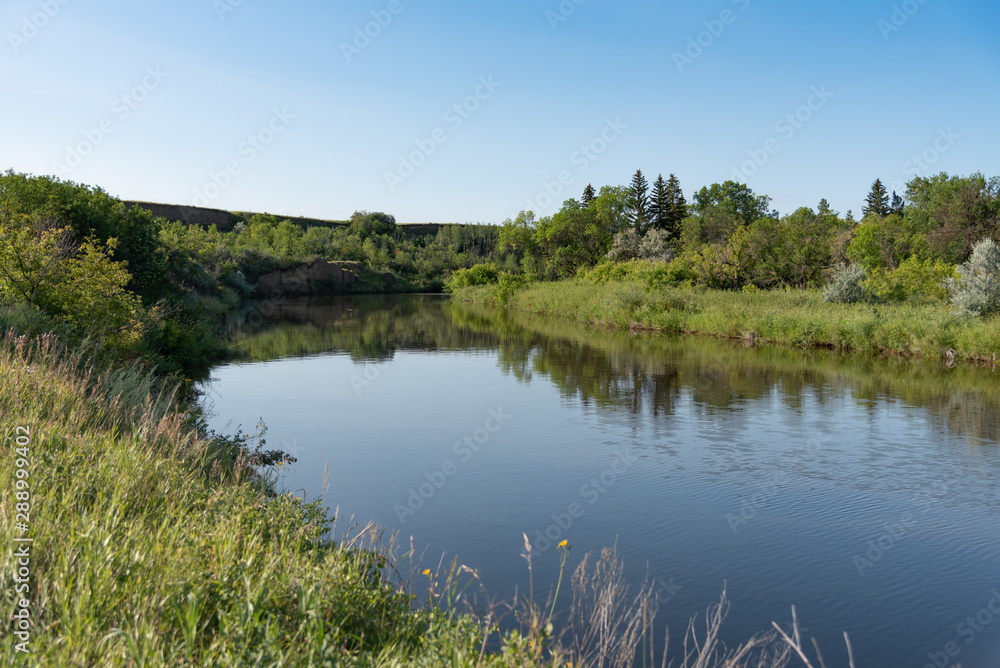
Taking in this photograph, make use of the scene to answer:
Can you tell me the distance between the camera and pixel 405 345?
30328 millimetres

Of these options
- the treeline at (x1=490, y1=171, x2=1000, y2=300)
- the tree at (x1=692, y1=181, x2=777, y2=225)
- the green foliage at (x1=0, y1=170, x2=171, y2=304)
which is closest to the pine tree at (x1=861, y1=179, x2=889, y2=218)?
the treeline at (x1=490, y1=171, x2=1000, y2=300)

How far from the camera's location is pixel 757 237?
42219 millimetres

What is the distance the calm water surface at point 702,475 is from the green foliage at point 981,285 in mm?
3531

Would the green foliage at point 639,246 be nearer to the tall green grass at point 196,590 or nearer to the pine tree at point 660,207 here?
the pine tree at point 660,207

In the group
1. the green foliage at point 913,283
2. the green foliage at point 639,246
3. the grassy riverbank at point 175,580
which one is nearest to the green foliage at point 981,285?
the green foliage at point 913,283

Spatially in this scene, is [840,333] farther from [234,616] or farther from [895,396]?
[234,616]

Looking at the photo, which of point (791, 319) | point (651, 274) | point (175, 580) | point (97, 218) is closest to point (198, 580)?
point (175, 580)

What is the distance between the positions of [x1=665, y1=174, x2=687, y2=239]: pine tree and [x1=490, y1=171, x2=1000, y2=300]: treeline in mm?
104

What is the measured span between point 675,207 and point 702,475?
66.7m

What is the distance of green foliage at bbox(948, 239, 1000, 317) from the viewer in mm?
23984

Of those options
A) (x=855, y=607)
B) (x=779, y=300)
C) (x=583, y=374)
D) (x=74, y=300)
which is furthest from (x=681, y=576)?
(x=779, y=300)

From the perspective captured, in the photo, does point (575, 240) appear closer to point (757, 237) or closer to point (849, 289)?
point (757, 237)

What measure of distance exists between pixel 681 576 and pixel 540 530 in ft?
6.06

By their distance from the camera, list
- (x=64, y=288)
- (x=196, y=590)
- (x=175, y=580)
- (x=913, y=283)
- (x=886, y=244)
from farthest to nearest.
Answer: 1. (x=886, y=244)
2. (x=913, y=283)
3. (x=64, y=288)
4. (x=175, y=580)
5. (x=196, y=590)
